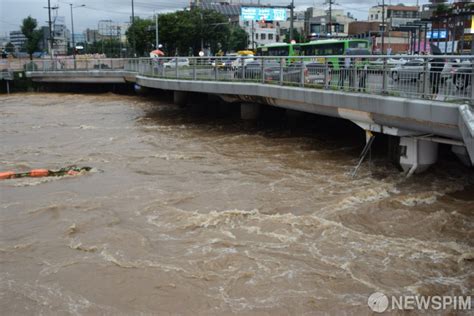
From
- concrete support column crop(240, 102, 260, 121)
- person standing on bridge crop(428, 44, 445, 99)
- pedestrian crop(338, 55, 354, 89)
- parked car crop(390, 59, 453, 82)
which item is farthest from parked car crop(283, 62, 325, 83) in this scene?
concrete support column crop(240, 102, 260, 121)

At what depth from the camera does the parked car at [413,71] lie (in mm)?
10755

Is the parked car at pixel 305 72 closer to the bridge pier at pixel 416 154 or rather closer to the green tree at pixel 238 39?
the bridge pier at pixel 416 154

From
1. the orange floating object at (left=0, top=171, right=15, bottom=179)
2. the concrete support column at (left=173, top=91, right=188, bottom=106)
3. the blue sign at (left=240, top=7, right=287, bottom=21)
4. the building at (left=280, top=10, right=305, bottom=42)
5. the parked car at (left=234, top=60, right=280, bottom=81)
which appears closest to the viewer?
the orange floating object at (left=0, top=171, right=15, bottom=179)

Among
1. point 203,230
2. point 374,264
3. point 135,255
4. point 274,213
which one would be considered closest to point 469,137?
point 374,264

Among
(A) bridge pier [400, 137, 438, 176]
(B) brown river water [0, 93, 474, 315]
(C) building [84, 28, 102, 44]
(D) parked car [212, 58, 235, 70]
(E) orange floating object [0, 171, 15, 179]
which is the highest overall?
(C) building [84, 28, 102, 44]

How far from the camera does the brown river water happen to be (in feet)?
24.2

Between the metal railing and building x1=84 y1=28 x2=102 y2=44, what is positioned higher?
building x1=84 y1=28 x2=102 y2=44

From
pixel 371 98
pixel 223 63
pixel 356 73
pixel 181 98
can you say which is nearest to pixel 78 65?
pixel 181 98

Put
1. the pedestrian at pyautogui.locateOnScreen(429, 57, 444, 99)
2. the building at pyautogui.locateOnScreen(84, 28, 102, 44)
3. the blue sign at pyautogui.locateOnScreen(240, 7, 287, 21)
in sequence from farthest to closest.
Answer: the building at pyautogui.locateOnScreen(84, 28, 102, 44) < the blue sign at pyautogui.locateOnScreen(240, 7, 287, 21) < the pedestrian at pyautogui.locateOnScreen(429, 57, 444, 99)

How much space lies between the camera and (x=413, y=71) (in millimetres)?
11492

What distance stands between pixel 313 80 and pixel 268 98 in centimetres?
323

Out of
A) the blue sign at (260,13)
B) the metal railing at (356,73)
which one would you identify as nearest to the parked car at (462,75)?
the metal railing at (356,73)

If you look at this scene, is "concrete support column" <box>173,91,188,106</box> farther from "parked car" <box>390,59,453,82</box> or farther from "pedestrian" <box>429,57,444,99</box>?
"pedestrian" <box>429,57,444,99</box>

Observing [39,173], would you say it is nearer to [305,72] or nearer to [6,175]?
[6,175]
